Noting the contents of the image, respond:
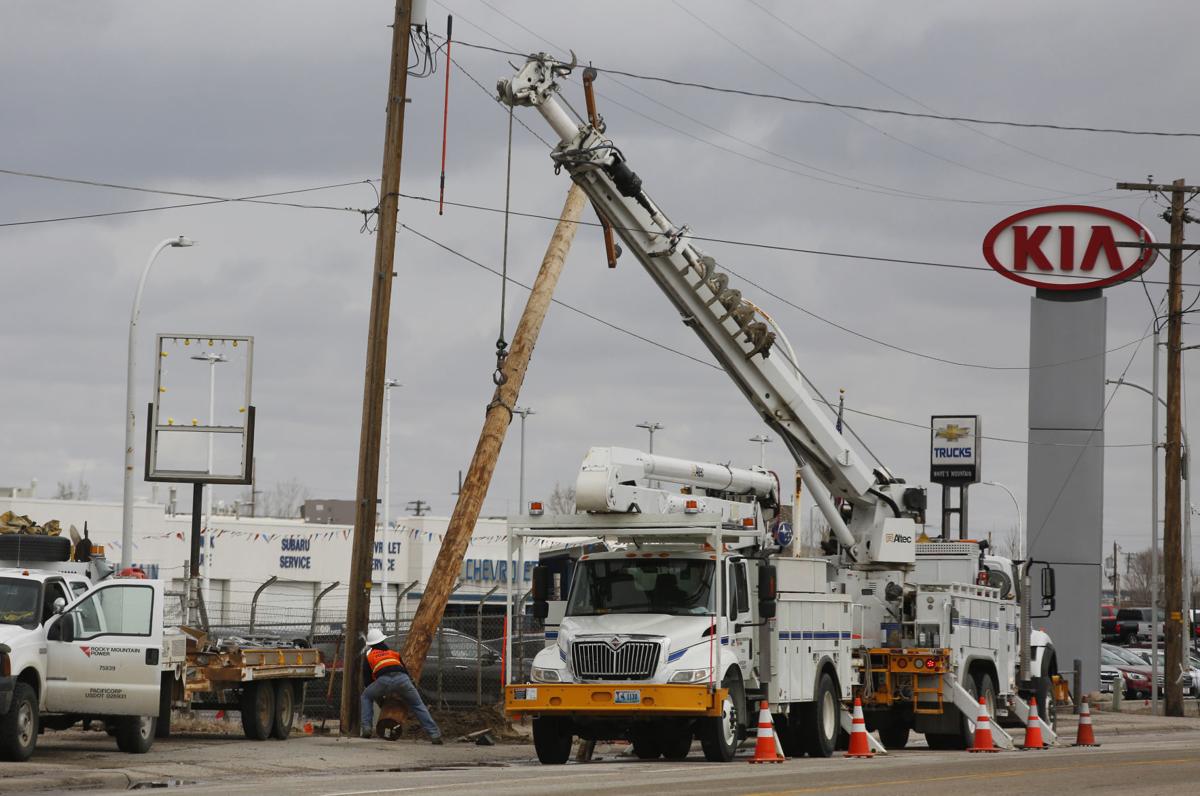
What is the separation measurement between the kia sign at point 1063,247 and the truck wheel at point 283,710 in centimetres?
2615

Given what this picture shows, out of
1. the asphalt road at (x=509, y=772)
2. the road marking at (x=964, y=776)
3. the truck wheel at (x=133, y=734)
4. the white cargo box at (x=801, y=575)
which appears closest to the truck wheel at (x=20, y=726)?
the asphalt road at (x=509, y=772)

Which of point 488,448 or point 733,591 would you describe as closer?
point 733,591

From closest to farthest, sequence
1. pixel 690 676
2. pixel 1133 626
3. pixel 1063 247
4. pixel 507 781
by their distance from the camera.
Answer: pixel 507 781 < pixel 690 676 < pixel 1063 247 < pixel 1133 626

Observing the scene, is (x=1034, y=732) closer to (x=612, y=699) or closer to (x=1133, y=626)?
(x=612, y=699)

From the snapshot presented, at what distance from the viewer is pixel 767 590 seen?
20516 mm

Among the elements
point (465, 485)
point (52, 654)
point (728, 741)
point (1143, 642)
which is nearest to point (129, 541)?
point (465, 485)

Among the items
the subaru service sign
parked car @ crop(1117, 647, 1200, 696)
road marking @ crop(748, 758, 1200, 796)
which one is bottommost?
parked car @ crop(1117, 647, 1200, 696)

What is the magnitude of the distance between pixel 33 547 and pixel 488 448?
6.00m

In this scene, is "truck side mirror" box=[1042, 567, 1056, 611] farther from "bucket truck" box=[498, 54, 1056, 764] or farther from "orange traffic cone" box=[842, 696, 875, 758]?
"orange traffic cone" box=[842, 696, 875, 758]

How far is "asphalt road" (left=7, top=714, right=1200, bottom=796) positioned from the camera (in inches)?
607

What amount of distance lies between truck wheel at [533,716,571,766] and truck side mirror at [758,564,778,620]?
267 centimetres

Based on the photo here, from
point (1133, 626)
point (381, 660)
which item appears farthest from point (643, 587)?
point (1133, 626)

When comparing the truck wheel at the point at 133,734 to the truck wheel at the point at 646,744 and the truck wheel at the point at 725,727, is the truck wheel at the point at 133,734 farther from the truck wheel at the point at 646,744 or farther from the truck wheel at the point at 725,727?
the truck wheel at the point at 725,727

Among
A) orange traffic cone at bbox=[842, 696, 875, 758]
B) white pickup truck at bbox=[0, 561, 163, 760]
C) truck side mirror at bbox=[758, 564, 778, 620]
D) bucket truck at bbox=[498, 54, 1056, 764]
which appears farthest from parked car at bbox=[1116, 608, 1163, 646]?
white pickup truck at bbox=[0, 561, 163, 760]
